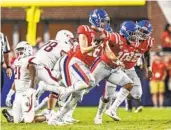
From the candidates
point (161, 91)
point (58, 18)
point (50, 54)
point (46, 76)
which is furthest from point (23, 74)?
point (58, 18)

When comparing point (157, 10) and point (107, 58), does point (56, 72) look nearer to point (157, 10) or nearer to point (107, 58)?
point (107, 58)

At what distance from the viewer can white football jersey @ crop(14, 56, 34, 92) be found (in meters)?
12.2

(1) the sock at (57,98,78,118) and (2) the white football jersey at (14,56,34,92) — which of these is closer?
(1) the sock at (57,98,78,118)

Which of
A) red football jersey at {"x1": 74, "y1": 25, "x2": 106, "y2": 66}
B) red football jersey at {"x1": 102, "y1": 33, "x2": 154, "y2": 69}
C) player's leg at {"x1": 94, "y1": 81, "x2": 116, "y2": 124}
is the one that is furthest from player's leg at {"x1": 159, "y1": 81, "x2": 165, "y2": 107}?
red football jersey at {"x1": 74, "y1": 25, "x2": 106, "y2": 66}

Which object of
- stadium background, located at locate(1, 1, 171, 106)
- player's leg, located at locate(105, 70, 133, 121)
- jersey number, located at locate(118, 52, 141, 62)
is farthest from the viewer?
stadium background, located at locate(1, 1, 171, 106)

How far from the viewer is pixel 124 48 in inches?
483

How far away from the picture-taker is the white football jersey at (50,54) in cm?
1295

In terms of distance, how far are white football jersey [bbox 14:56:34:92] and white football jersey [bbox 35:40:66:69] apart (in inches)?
26.6

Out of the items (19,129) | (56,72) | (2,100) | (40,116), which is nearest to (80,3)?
(2,100)

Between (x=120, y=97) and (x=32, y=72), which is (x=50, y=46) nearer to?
(x=32, y=72)

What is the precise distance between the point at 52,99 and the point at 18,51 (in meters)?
0.89

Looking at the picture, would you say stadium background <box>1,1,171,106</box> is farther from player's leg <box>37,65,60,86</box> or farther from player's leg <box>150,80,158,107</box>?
player's leg <box>37,65,60,86</box>

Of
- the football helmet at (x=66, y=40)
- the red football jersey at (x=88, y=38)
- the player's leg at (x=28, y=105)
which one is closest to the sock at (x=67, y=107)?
the red football jersey at (x=88, y=38)

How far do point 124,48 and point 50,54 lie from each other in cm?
138
